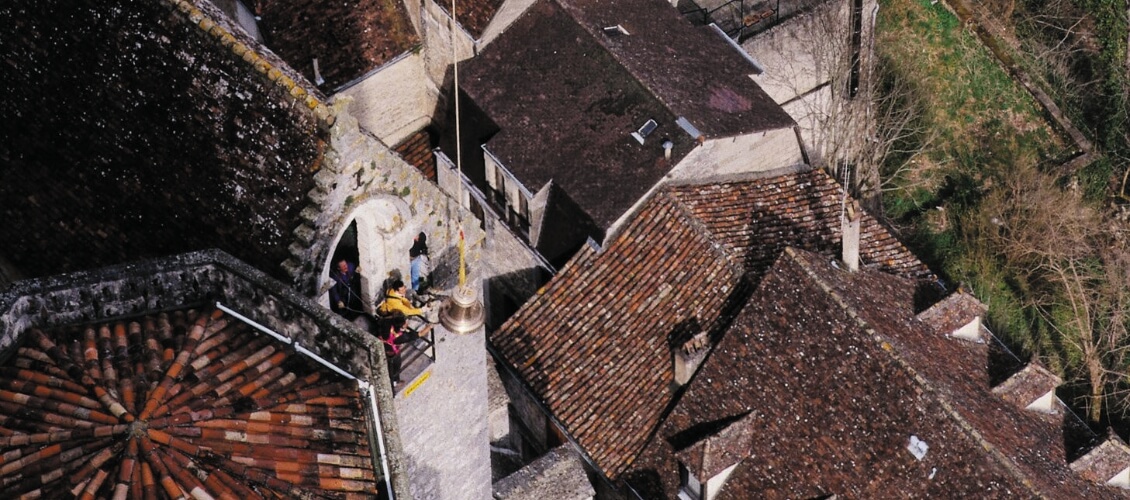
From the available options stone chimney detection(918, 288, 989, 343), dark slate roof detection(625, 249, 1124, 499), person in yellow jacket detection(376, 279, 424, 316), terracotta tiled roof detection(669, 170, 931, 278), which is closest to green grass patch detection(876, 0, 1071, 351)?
terracotta tiled roof detection(669, 170, 931, 278)

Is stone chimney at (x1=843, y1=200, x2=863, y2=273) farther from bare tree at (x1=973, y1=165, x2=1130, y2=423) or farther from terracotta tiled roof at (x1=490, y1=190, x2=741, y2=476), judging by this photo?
bare tree at (x1=973, y1=165, x2=1130, y2=423)

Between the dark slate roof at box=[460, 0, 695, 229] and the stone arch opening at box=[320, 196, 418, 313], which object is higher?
the dark slate roof at box=[460, 0, 695, 229]

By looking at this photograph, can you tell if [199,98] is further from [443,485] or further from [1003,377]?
[1003,377]

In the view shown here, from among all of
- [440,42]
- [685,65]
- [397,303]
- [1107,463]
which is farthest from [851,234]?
[397,303]

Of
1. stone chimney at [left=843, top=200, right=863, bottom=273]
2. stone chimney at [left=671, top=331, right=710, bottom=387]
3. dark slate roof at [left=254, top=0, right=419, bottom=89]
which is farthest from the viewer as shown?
dark slate roof at [left=254, top=0, right=419, bottom=89]

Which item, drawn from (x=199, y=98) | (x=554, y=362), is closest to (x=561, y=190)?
(x=554, y=362)

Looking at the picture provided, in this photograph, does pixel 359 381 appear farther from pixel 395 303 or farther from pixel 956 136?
pixel 956 136

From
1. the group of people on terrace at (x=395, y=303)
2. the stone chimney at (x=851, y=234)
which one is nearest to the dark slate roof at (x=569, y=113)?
the stone chimney at (x=851, y=234)
